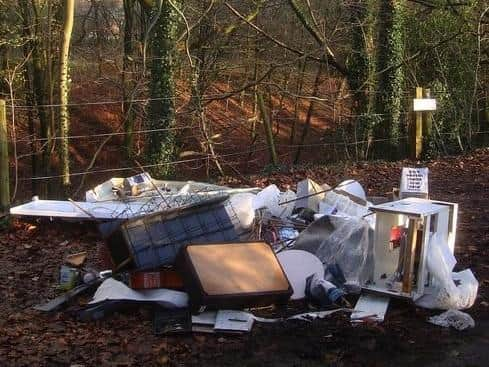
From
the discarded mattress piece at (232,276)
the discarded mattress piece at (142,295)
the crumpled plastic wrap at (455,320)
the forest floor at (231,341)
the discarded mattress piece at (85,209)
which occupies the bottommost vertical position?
the forest floor at (231,341)

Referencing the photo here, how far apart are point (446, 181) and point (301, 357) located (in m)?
6.01

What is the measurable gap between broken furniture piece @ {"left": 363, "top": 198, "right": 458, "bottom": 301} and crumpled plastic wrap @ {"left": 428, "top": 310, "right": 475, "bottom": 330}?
0.23 meters

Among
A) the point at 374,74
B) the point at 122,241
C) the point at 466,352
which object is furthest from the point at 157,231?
the point at 374,74

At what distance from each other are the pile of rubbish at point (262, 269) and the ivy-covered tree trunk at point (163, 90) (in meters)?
5.04

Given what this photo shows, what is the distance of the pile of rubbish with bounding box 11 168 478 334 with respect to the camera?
4340 mm

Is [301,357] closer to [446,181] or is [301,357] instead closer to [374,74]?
[446,181]

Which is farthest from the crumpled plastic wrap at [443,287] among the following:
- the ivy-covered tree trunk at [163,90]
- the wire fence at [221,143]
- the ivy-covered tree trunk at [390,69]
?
the ivy-covered tree trunk at [390,69]

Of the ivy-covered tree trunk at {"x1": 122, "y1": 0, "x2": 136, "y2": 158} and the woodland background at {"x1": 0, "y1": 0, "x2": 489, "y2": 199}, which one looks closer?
the woodland background at {"x1": 0, "y1": 0, "x2": 489, "y2": 199}

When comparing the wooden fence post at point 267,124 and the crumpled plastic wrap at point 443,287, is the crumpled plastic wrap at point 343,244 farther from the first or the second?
the wooden fence post at point 267,124

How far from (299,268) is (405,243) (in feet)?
2.61

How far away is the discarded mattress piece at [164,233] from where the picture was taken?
4.66 m

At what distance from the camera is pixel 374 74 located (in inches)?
506

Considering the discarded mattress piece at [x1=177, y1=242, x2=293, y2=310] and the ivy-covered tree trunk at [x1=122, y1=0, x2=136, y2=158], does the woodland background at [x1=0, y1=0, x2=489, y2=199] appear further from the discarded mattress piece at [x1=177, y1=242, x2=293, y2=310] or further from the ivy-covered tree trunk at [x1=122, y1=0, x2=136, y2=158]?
the discarded mattress piece at [x1=177, y1=242, x2=293, y2=310]

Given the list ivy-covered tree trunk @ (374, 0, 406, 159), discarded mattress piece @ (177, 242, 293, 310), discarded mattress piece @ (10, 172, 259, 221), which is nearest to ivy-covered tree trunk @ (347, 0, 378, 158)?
ivy-covered tree trunk @ (374, 0, 406, 159)
